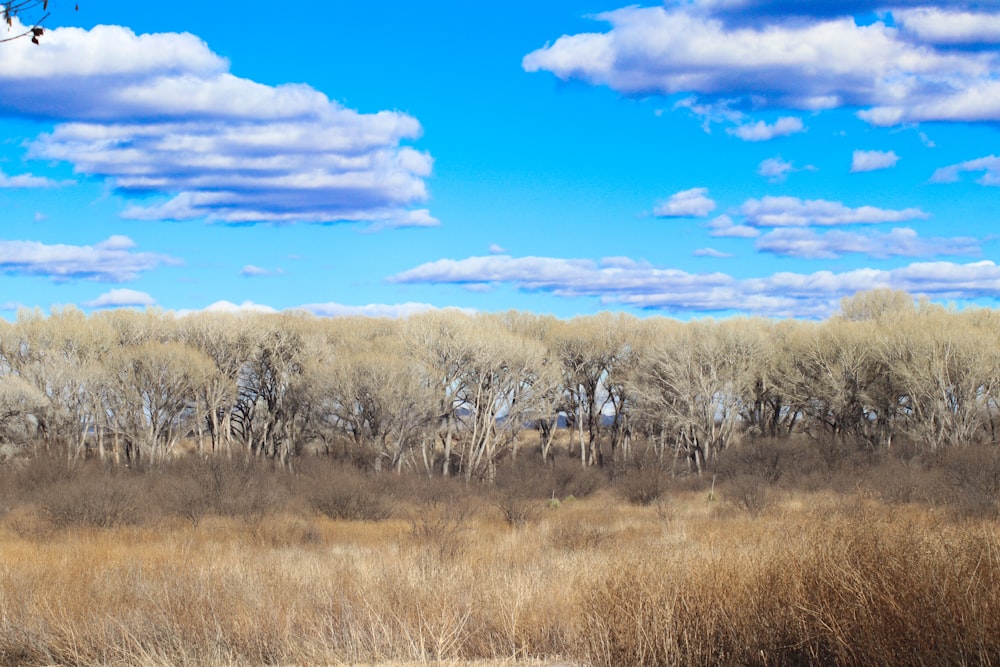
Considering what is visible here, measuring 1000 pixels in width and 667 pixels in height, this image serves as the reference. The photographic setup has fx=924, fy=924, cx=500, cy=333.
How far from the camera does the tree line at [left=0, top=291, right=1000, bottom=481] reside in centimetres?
5128

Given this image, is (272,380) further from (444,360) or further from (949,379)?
(949,379)

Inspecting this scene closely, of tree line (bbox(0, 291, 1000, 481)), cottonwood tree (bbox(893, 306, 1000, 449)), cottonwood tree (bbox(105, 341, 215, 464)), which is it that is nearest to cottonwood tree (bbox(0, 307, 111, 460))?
tree line (bbox(0, 291, 1000, 481))

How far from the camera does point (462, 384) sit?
5603cm

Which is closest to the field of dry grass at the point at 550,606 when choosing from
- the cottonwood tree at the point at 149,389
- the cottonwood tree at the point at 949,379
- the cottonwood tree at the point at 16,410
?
the cottonwood tree at the point at 949,379

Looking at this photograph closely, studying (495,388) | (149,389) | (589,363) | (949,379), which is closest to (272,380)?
(149,389)

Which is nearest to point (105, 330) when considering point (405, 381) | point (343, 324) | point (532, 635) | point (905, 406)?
point (343, 324)

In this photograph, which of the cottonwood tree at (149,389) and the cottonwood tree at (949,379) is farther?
the cottonwood tree at (149,389)

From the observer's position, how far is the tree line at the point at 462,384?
2019 inches

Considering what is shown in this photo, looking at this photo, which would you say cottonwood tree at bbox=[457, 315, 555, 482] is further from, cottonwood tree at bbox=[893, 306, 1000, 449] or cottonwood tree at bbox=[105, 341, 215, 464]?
cottonwood tree at bbox=[893, 306, 1000, 449]

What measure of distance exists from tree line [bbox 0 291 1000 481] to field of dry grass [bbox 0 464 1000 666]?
3555cm

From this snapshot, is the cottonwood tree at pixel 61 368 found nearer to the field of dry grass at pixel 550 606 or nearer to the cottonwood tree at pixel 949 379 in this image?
the field of dry grass at pixel 550 606

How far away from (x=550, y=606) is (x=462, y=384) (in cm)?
4359

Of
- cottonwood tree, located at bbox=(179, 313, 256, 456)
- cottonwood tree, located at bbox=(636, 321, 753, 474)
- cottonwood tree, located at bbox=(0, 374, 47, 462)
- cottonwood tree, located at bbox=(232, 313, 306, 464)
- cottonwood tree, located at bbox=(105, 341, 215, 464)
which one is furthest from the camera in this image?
cottonwood tree, located at bbox=(232, 313, 306, 464)

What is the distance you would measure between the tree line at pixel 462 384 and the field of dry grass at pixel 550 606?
35555mm
